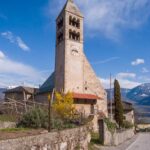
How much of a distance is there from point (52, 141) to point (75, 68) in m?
32.9

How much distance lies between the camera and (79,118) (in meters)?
27.3

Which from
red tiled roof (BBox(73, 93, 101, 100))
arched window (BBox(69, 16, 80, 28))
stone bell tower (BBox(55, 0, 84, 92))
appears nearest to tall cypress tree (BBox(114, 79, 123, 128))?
red tiled roof (BBox(73, 93, 101, 100))

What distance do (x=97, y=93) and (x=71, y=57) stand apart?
9.69 meters

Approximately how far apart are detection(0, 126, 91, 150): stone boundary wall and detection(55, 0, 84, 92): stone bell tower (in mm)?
24148

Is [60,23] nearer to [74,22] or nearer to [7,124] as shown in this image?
[74,22]

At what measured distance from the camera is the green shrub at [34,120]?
20641 mm

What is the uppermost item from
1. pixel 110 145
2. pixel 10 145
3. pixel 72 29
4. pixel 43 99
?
pixel 72 29

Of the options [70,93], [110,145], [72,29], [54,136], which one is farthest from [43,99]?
[54,136]

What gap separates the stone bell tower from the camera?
47.6 m

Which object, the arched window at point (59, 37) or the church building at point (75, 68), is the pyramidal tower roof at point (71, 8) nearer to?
the church building at point (75, 68)

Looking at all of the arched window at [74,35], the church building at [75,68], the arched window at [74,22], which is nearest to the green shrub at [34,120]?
the church building at [75,68]

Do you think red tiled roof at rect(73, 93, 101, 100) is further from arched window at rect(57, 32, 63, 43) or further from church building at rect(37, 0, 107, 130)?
arched window at rect(57, 32, 63, 43)

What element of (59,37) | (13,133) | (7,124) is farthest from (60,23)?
(13,133)

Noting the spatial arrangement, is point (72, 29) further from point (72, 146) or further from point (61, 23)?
point (72, 146)
